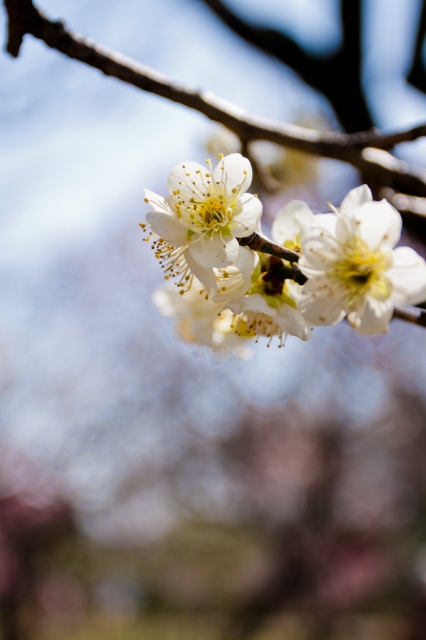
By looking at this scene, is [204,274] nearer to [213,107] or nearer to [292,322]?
[292,322]

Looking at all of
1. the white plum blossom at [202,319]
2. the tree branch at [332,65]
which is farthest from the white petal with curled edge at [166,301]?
the tree branch at [332,65]

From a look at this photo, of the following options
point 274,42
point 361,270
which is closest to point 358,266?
point 361,270

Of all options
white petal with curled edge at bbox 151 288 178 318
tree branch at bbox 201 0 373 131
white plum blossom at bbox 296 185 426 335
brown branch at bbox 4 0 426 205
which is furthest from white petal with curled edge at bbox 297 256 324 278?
tree branch at bbox 201 0 373 131

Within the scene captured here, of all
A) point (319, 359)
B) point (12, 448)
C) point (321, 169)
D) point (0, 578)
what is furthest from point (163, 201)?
point (0, 578)

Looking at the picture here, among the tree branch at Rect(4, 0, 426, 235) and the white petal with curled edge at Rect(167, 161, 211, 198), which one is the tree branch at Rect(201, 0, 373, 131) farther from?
the white petal with curled edge at Rect(167, 161, 211, 198)

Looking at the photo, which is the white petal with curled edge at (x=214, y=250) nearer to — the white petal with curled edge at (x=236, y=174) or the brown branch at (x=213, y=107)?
the white petal with curled edge at (x=236, y=174)
